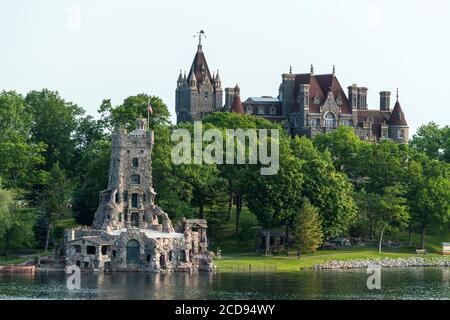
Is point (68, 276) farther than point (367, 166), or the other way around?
point (367, 166)

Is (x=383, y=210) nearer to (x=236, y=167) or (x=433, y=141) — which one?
(x=236, y=167)

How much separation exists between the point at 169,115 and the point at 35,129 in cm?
1714

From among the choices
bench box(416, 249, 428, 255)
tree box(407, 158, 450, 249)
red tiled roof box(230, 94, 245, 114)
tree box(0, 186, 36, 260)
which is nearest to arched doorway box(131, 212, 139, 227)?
tree box(0, 186, 36, 260)

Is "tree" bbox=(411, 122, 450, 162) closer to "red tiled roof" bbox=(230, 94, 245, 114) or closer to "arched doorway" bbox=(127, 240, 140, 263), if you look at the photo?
"red tiled roof" bbox=(230, 94, 245, 114)

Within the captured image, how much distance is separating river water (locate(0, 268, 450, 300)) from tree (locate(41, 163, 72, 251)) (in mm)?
17860

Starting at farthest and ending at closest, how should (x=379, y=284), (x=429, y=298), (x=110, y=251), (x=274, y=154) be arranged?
(x=274, y=154) → (x=110, y=251) → (x=379, y=284) → (x=429, y=298)

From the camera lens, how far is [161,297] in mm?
108062

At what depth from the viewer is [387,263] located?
479ft

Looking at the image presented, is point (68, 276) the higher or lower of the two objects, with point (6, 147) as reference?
lower

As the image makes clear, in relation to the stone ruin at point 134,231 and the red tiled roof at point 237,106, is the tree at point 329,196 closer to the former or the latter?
the stone ruin at point 134,231

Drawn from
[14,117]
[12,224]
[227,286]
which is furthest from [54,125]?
[227,286]

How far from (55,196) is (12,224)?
966cm
